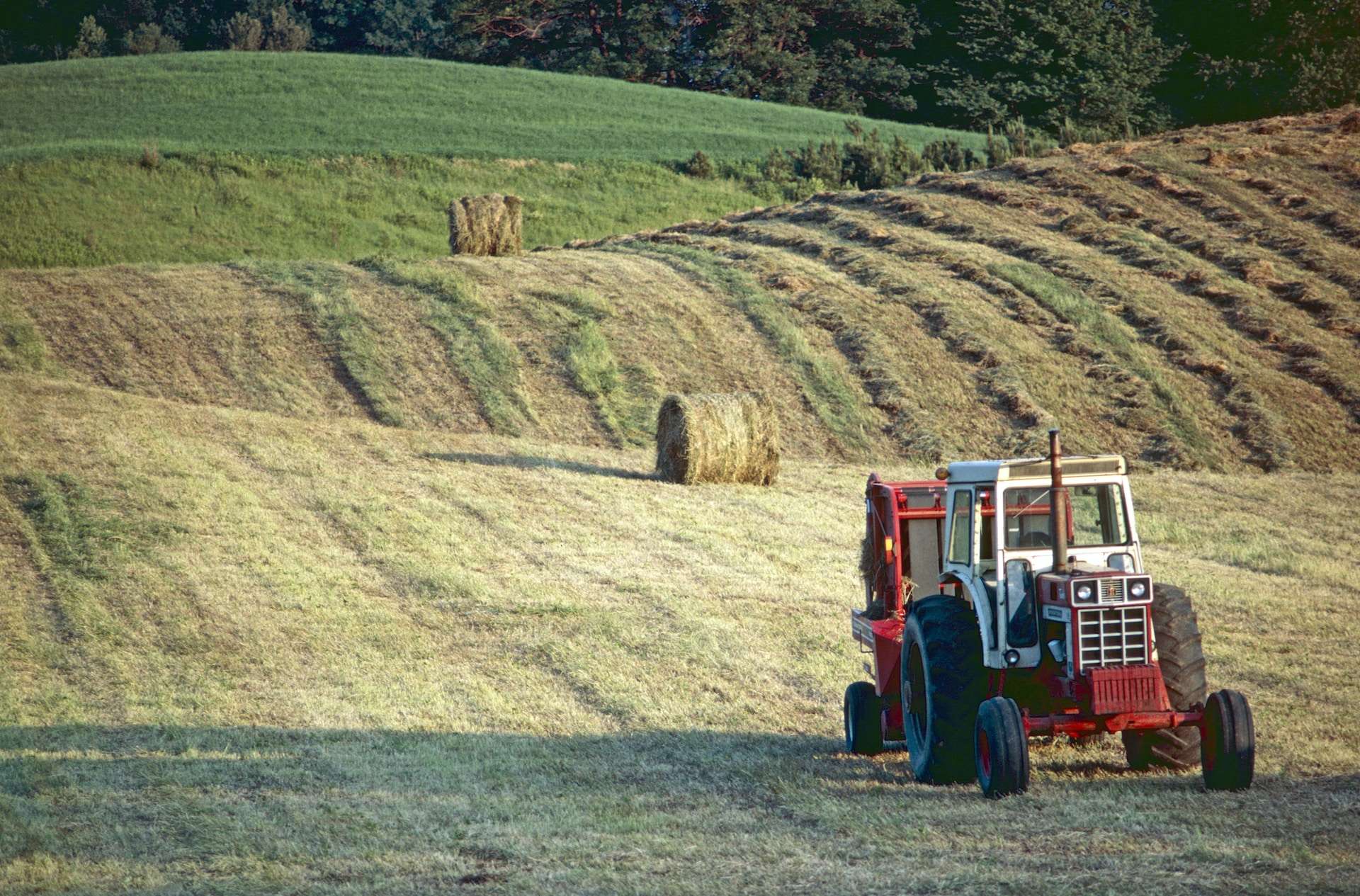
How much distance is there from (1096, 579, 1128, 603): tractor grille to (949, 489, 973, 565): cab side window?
43.4 inches

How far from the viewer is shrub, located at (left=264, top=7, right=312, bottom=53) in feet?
240

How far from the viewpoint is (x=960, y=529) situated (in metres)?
8.96

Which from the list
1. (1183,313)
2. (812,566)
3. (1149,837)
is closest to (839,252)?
(1183,313)

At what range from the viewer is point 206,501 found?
16375 mm

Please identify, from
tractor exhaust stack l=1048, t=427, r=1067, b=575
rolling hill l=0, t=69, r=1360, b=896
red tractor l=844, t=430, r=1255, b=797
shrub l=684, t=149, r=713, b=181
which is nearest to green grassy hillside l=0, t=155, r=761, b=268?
shrub l=684, t=149, r=713, b=181

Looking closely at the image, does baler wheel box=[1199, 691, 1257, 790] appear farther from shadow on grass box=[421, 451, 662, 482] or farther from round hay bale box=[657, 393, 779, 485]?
shadow on grass box=[421, 451, 662, 482]

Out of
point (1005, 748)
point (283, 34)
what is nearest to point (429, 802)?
point (1005, 748)

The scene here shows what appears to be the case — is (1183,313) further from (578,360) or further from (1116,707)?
(1116,707)

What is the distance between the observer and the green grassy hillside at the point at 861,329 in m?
22.5

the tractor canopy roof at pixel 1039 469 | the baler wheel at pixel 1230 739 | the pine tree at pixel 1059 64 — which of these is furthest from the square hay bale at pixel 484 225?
the pine tree at pixel 1059 64

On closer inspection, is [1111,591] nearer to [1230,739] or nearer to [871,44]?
[1230,739]

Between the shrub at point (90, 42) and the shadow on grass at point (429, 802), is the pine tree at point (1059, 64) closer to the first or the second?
the shrub at point (90, 42)

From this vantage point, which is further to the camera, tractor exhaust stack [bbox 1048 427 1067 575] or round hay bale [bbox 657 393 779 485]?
round hay bale [bbox 657 393 779 485]

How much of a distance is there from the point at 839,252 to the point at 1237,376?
9126 millimetres
